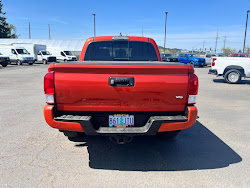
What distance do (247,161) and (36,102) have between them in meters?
6.59

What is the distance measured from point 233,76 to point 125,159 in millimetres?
11703

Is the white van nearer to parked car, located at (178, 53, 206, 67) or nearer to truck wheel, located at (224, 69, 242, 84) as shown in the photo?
parked car, located at (178, 53, 206, 67)

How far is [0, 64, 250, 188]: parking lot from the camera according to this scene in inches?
112

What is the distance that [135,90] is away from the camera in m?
2.80

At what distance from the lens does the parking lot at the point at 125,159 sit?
9.31 feet

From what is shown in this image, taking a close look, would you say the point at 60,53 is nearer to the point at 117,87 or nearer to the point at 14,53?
the point at 14,53

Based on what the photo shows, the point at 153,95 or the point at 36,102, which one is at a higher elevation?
the point at 153,95

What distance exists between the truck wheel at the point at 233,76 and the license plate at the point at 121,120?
11.7 meters

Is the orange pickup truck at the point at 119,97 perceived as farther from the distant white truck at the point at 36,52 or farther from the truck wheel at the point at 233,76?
the distant white truck at the point at 36,52

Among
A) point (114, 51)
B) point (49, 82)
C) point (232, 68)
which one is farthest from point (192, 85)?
point (232, 68)

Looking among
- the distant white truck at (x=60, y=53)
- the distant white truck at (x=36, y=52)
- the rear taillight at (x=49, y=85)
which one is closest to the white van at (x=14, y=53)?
the distant white truck at (x=36, y=52)

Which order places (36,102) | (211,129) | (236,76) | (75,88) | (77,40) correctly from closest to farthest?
(75,88) < (211,129) < (36,102) < (236,76) < (77,40)

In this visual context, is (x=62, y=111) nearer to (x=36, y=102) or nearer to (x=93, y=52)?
(x=93, y=52)

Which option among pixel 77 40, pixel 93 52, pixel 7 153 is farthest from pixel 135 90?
pixel 77 40
